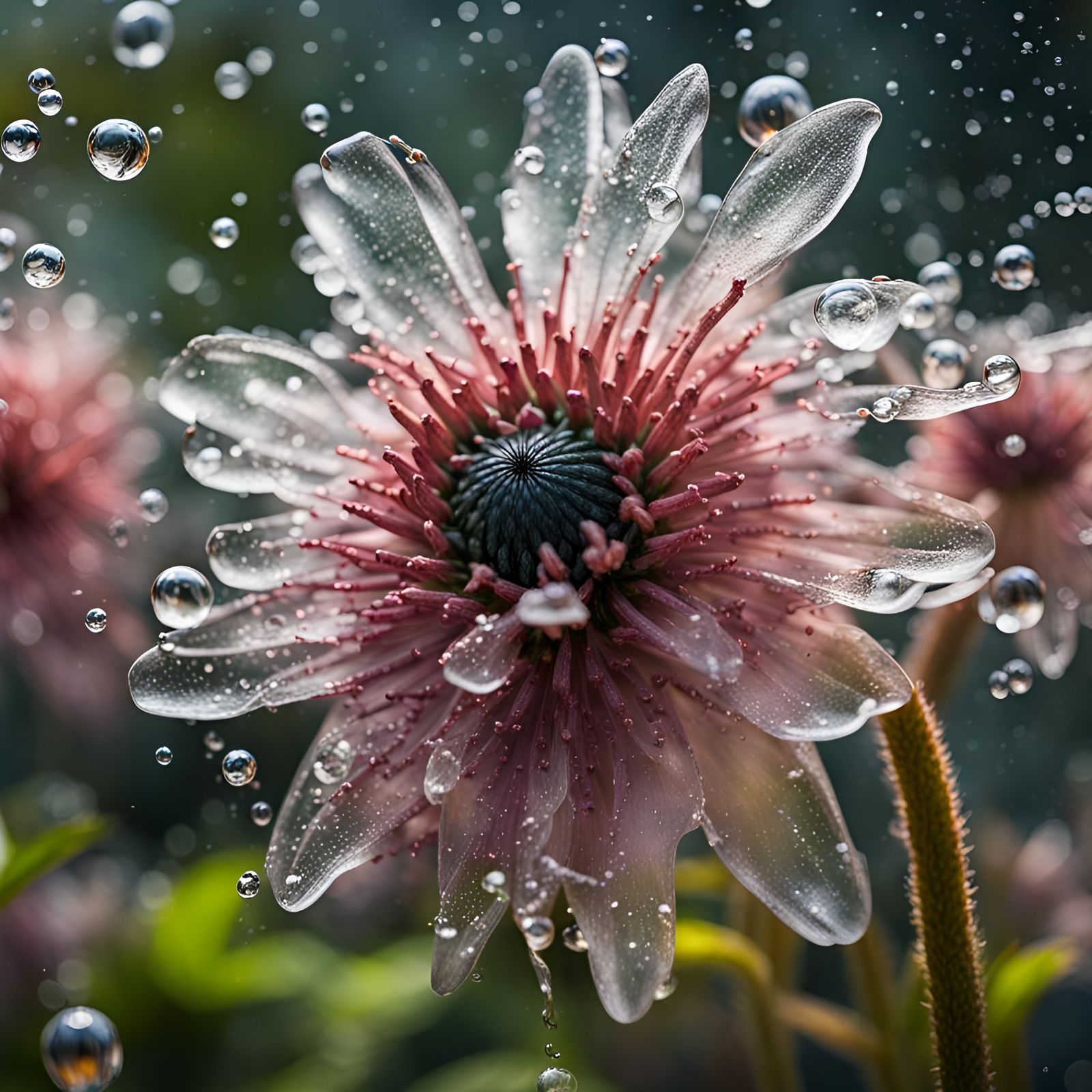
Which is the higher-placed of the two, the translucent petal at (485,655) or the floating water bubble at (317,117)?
the floating water bubble at (317,117)

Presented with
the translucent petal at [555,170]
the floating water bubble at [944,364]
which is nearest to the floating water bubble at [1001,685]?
the floating water bubble at [944,364]

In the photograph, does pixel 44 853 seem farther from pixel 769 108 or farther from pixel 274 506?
pixel 769 108

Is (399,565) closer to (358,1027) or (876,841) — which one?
(876,841)

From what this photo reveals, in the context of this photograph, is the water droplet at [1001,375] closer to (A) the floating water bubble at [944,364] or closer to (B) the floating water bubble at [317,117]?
(A) the floating water bubble at [944,364]

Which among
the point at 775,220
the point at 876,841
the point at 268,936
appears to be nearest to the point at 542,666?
the point at 775,220

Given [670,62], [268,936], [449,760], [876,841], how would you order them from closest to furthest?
[449,760] → [670,62] → [876,841] → [268,936]

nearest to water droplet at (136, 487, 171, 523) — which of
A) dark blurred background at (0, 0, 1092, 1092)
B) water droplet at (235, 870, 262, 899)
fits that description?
dark blurred background at (0, 0, 1092, 1092)
